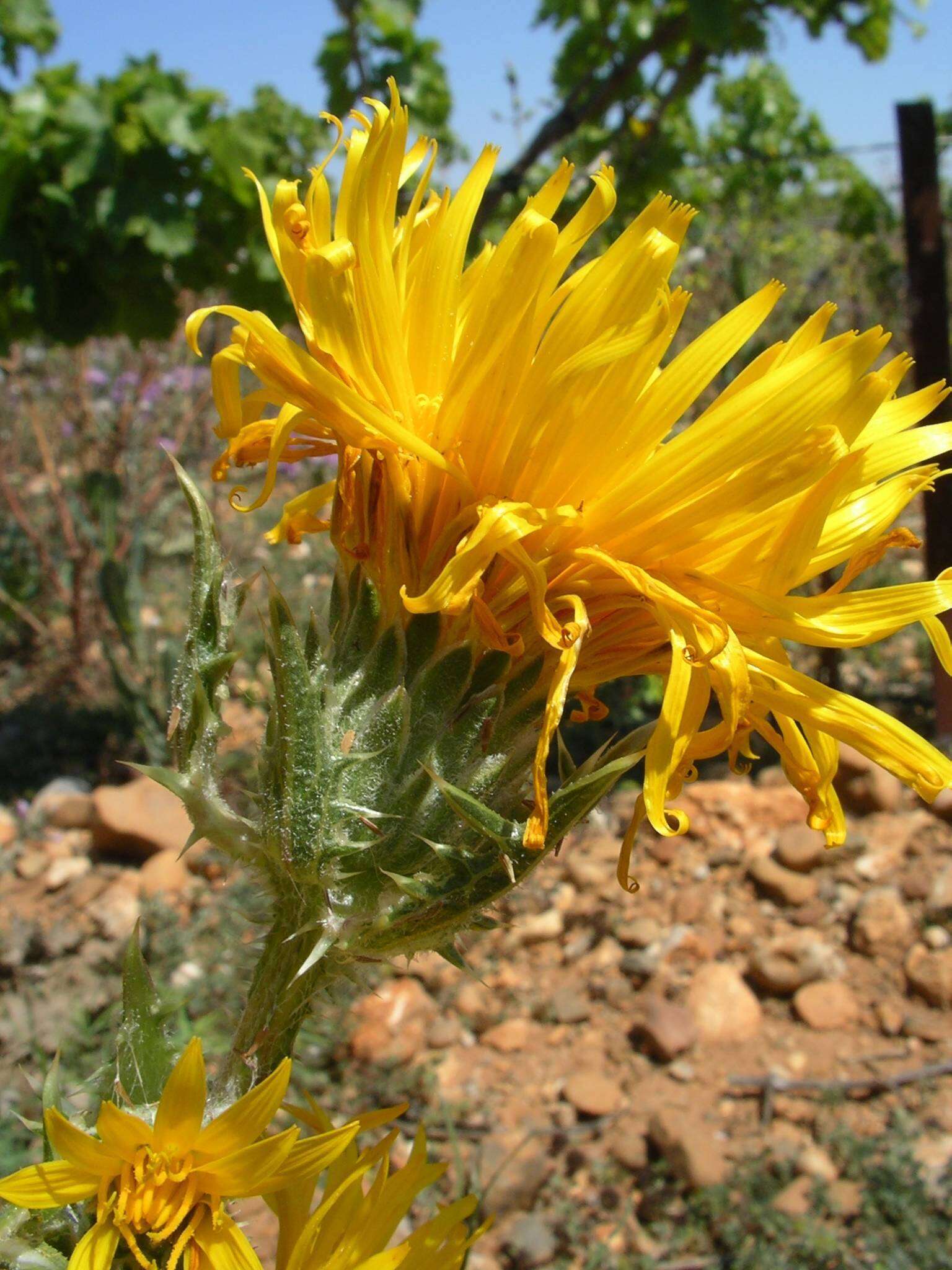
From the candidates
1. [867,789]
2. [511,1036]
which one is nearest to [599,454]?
[511,1036]

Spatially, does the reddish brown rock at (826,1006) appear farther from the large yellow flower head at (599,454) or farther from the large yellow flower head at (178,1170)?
the large yellow flower head at (178,1170)

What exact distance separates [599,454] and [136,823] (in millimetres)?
4472

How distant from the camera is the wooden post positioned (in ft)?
15.9

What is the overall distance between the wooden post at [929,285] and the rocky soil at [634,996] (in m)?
1.04

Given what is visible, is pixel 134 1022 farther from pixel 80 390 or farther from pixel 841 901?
pixel 80 390

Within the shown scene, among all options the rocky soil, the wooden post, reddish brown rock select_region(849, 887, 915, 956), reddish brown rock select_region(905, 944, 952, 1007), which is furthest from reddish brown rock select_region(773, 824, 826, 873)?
the wooden post

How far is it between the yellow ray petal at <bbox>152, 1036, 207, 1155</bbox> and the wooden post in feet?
14.6

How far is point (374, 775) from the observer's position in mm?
1179

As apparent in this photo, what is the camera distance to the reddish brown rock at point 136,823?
16.6 ft

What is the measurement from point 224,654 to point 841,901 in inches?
159

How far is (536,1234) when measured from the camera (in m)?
3.23

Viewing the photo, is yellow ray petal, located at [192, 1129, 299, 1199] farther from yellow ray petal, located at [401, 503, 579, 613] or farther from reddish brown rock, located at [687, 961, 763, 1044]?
reddish brown rock, located at [687, 961, 763, 1044]

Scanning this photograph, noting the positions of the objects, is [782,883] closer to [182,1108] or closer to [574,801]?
[574,801]

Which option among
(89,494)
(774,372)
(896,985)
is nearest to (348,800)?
(774,372)
